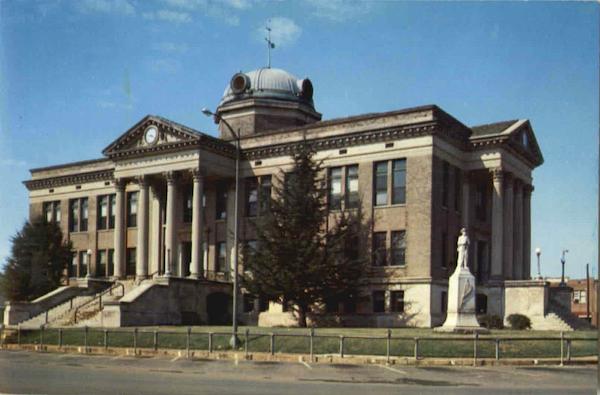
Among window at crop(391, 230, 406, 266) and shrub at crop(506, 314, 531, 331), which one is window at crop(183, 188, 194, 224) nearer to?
window at crop(391, 230, 406, 266)

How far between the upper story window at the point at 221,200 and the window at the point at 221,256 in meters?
1.84

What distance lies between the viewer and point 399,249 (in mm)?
46719

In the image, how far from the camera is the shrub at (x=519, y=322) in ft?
142

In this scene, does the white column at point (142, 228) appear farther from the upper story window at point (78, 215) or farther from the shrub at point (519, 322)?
the shrub at point (519, 322)

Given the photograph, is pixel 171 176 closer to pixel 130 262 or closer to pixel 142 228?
pixel 142 228

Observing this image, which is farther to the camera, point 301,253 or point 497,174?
point 497,174

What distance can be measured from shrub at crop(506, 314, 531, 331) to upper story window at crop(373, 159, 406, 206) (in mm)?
8718

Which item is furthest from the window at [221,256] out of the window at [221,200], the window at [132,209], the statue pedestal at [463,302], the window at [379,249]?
the statue pedestal at [463,302]

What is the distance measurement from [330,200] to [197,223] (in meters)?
8.51

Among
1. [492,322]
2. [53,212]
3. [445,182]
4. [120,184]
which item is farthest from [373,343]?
[53,212]

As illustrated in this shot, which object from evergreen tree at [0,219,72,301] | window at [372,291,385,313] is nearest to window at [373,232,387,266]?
window at [372,291,385,313]

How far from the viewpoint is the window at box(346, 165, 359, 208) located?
48656mm

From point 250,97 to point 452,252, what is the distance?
20328 millimetres

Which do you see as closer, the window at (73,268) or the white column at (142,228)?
the white column at (142,228)
